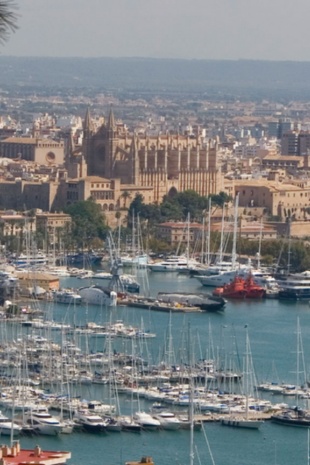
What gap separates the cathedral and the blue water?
8485mm

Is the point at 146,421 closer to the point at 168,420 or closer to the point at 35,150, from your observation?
the point at 168,420

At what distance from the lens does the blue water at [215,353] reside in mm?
17109

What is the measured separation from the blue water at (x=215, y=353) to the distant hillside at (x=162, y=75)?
94.1 metres

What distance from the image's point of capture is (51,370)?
20.1 meters

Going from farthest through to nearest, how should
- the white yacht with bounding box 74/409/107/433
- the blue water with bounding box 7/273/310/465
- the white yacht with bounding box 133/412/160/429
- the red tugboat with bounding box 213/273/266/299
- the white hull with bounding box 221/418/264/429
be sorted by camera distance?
the red tugboat with bounding box 213/273/266/299, the white hull with bounding box 221/418/264/429, the white yacht with bounding box 133/412/160/429, the white yacht with bounding box 74/409/107/433, the blue water with bounding box 7/273/310/465

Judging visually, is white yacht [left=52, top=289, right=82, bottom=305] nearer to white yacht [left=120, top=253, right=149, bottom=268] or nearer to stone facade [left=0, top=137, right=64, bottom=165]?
white yacht [left=120, top=253, right=149, bottom=268]

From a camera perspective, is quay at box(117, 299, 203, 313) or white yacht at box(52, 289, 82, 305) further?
white yacht at box(52, 289, 82, 305)

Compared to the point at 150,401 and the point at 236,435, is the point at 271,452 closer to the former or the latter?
the point at 236,435

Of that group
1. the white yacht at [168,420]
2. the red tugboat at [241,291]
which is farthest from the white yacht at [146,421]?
the red tugboat at [241,291]

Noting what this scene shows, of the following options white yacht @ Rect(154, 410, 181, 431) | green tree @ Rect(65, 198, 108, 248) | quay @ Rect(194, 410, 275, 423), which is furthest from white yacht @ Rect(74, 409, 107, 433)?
green tree @ Rect(65, 198, 108, 248)

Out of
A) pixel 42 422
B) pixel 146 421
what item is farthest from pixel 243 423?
pixel 42 422

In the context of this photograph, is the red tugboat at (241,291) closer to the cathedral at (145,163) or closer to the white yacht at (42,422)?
the cathedral at (145,163)

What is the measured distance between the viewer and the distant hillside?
455 feet

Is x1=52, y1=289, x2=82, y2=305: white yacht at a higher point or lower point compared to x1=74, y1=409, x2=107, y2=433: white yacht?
lower
